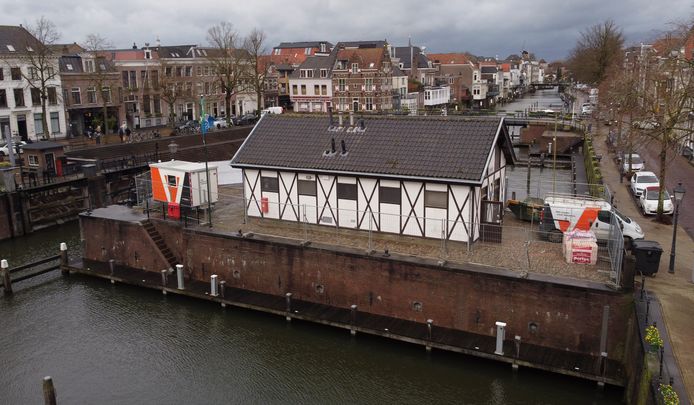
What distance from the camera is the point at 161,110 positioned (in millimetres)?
75250

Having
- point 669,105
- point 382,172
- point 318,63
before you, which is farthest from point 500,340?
point 318,63

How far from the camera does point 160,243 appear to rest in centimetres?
2706

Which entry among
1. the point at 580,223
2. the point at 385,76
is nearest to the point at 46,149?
the point at 580,223

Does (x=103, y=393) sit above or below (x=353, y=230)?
below

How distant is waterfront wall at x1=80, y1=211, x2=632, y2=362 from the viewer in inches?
727

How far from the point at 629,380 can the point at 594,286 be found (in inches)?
113

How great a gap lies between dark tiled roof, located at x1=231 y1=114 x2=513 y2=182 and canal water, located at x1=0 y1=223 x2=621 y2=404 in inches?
258

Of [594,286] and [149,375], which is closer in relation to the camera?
[594,286]

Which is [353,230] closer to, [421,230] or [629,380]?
[421,230]

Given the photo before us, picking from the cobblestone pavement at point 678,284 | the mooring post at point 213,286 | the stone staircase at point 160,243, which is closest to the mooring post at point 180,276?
the stone staircase at point 160,243

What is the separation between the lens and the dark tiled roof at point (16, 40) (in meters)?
55.4

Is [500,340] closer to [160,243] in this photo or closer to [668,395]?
[668,395]

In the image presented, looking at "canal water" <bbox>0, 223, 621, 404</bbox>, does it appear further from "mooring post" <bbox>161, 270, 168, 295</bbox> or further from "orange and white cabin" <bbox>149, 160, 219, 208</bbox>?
"orange and white cabin" <bbox>149, 160, 219, 208</bbox>

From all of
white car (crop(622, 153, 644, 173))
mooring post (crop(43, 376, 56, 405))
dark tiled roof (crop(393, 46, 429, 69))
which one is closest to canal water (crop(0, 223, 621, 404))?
mooring post (crop(43, 376, 56, 405))
